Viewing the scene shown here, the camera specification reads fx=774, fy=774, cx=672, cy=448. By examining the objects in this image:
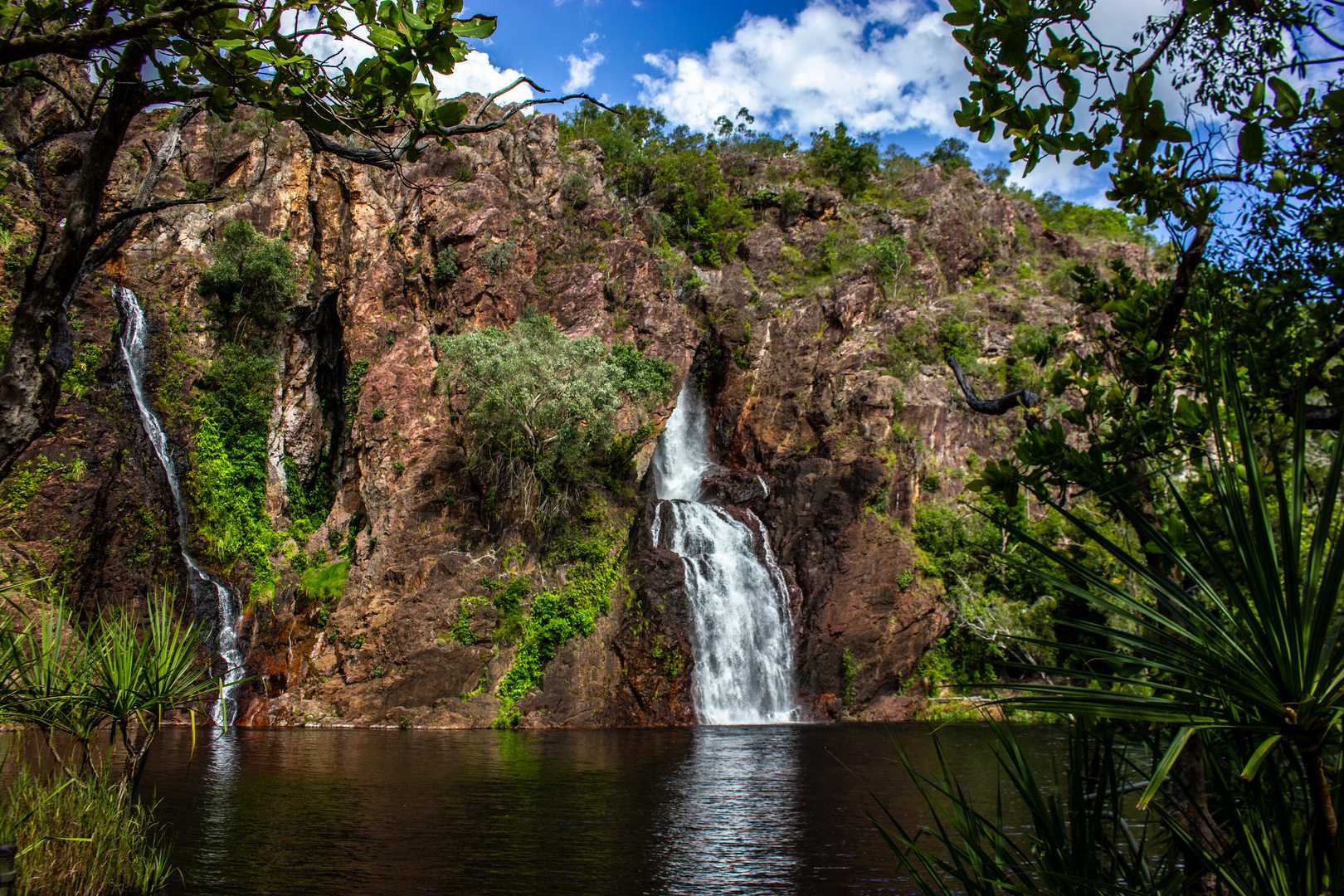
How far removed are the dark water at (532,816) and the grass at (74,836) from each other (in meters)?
1.09

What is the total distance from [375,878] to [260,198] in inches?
1241

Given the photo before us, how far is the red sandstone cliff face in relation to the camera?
23.9 m

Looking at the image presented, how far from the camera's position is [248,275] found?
3019 centimetres

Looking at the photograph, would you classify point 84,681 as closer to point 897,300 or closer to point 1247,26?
point 1247,26

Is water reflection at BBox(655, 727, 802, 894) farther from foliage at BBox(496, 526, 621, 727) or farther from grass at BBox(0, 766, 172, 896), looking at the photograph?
foliage at BBox(496, 526, 621, 727)

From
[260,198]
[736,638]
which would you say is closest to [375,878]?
[736,638]

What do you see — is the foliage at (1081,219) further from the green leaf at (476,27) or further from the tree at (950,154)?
the green leaf at (476,27)

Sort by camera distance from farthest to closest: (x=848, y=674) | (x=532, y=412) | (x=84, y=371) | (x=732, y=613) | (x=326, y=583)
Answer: (x=532, y=412)
(x=848, y=674)
(x=732, y=613)
(x=326, y=583)
(x=84, y=371)

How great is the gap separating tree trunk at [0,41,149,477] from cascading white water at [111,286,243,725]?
21194 millimetres

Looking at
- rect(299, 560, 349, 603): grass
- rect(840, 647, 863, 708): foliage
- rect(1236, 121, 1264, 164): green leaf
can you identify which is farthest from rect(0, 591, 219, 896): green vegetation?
rect(840, 647, 863, 708): foliage

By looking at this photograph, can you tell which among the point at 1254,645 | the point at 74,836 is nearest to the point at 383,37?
the point at 1254,645

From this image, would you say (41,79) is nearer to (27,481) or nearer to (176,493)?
(27,481)

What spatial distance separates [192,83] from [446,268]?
2984cm

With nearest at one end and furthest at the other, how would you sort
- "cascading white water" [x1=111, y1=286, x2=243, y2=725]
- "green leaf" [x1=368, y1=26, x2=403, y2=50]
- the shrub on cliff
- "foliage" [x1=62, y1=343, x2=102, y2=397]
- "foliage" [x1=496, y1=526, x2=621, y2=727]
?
1. "green leaf" [x1=368, y1=26, x2=403, y2=50]
2. "cascading white water" [x1=111, y1=286, x2=243, y2=725]
3. "foliage" [x1=62, y1=343, x2=102, y2=397]
4. "foliage" [x1=496, y1=526, x2=621, y2=727]
5. the shrub on cliff
